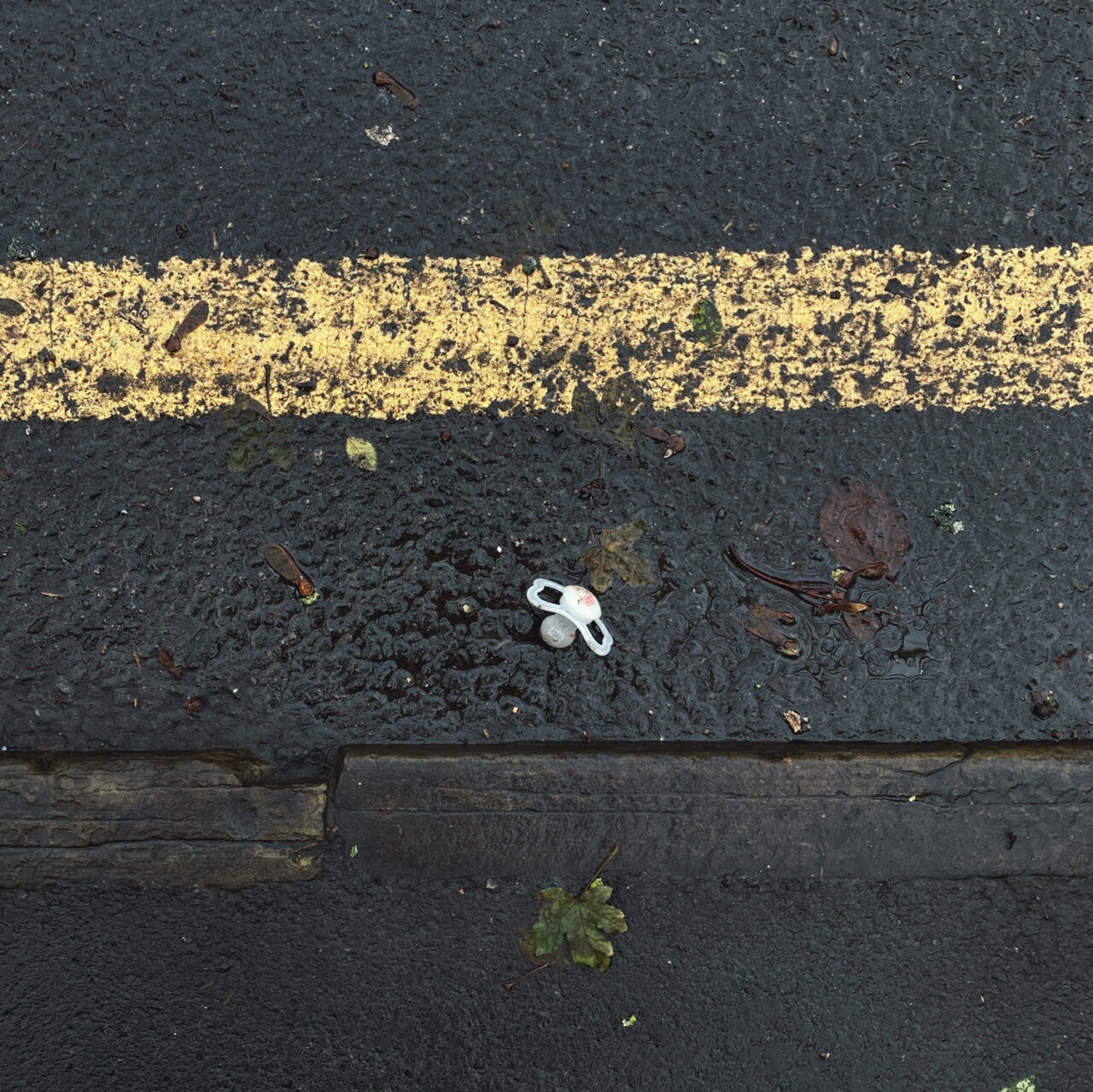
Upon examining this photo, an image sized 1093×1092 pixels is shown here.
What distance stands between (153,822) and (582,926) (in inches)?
42.6

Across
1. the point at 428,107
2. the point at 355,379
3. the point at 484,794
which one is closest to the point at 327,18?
the point at 428,107

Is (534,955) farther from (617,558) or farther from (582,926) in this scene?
(617,558)

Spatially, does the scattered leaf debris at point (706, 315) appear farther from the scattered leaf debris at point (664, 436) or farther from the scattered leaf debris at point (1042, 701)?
the scattered leaf debris at point (1042, 701)

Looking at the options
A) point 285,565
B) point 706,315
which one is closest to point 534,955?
point 285,565

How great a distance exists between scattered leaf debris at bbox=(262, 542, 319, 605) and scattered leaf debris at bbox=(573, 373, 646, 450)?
0.79 metres

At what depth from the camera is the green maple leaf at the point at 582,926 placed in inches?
84.2

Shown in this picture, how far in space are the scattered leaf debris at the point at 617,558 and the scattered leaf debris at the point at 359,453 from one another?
0.58 metres

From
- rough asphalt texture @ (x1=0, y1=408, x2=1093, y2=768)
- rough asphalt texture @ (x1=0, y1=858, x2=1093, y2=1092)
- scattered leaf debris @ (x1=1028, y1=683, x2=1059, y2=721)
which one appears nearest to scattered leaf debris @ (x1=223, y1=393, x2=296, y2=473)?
rough asphalt texture @ (x1=0, y1=408, x2=1093, y2=768)

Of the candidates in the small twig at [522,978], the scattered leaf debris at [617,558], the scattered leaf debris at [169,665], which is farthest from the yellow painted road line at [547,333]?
the small twig at [522,978]

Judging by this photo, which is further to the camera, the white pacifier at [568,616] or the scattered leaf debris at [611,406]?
the scattered leaf debris at [611,406]

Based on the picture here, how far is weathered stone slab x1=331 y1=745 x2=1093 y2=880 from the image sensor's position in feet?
7.01

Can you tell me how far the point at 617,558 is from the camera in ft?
7.15

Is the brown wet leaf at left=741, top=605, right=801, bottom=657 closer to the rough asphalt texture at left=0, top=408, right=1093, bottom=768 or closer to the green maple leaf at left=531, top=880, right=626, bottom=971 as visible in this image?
the rough asphalt texture at left=0, top=408, right=1093, bottom=768

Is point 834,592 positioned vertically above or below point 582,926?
above
